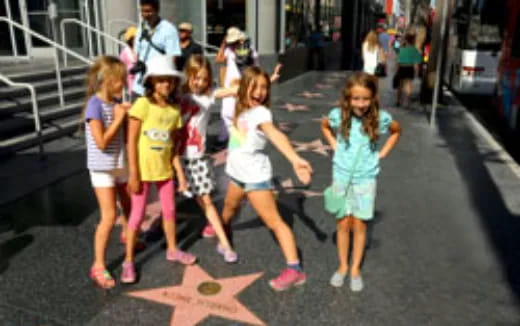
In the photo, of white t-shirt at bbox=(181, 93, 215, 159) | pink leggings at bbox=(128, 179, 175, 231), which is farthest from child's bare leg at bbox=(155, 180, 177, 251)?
white t-shirt at bbox=(181, 93, 215, 159)

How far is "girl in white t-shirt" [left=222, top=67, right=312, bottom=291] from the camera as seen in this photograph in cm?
323

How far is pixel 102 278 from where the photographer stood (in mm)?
3471

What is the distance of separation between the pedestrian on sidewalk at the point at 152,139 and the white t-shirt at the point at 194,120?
242mm

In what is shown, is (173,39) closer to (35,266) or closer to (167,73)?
(167,73)

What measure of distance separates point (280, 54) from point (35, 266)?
40.2ft

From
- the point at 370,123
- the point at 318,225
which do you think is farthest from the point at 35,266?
the point at 370,123

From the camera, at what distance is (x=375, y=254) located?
159 inches

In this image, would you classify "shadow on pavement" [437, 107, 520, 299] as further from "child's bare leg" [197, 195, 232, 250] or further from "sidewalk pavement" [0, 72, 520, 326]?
"child's bare leg" [197, 195, 232, 250]

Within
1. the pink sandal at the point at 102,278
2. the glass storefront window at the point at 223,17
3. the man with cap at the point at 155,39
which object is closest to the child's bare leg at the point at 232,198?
the pink sandal at the point at 102,278

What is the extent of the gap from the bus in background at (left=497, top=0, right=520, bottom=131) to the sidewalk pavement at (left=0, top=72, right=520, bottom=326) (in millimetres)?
2816

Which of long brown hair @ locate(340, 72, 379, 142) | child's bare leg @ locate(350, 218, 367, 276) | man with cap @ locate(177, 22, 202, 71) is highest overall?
man with cap @ locate(177, 22, 202, 71)

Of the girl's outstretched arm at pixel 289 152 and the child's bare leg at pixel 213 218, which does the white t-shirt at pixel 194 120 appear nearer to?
the child's bare leg at pixel 213 218

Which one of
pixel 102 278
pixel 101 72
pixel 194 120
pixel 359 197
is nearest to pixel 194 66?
pixel 194 120

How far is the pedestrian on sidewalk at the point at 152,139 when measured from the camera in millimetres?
3236
